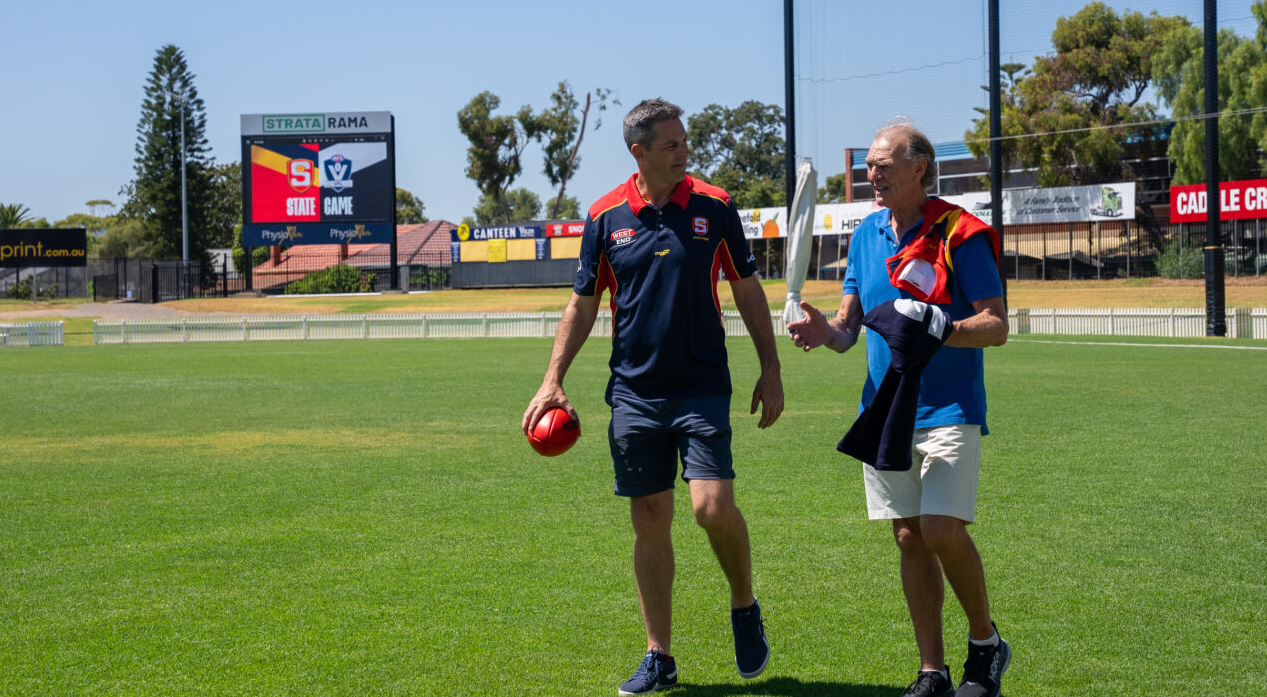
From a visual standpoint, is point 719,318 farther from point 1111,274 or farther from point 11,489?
point 1111,274

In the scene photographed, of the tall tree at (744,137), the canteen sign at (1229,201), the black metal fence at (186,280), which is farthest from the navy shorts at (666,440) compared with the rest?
the tall tree at (744,137)

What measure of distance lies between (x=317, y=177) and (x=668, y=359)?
2131 inches

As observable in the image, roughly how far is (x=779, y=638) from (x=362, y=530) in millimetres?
3442

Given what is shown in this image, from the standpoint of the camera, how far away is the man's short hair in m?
4.47

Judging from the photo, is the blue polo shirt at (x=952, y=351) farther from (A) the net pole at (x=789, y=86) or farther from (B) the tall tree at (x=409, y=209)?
(B) the tall tree at (x=409, y=209)

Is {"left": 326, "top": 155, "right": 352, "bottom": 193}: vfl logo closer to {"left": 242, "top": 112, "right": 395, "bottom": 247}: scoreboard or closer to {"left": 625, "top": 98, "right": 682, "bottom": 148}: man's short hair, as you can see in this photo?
{"left": 242, "top": 112, "right": 395, "bottom": 247}: scoreboard

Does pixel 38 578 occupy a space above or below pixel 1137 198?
below

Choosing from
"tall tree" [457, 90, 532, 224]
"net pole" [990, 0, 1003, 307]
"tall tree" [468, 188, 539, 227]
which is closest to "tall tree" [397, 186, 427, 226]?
"tall tree" [468, 188, 539, 227]

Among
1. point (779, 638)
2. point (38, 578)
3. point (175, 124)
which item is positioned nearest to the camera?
point (779, 638)

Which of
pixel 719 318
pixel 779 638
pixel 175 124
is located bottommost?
pixel 779 638

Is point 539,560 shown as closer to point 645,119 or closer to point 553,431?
point 553,431

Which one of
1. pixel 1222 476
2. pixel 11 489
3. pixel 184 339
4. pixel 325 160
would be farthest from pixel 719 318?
pixel 325 160

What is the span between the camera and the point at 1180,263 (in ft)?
138

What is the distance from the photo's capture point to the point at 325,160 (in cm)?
5559
